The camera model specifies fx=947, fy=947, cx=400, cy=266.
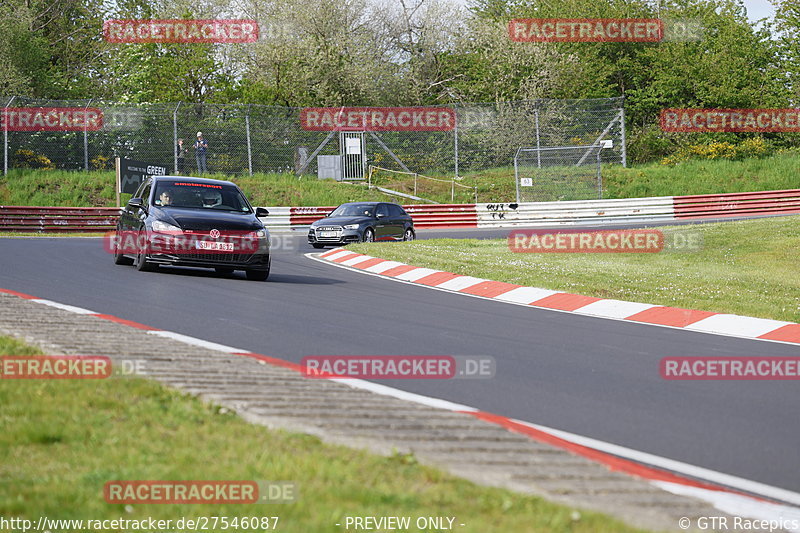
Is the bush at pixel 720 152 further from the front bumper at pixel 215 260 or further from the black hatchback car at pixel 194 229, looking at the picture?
the front bumper at pixel 215 260

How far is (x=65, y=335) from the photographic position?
7348 mm

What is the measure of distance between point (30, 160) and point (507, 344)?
1142 inches

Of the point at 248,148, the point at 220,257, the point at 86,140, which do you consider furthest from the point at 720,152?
the point at 220,257

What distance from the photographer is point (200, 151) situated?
35000 mm

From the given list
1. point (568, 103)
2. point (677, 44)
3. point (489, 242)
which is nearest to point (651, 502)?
point (489, 242)

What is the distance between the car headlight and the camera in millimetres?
14680

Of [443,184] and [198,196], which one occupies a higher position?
[443,184]

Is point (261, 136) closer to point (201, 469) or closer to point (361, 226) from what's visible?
point (361, 226)

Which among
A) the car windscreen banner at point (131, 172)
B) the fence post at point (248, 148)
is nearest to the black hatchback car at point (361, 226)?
the car windscreen banner at point (131, 172)

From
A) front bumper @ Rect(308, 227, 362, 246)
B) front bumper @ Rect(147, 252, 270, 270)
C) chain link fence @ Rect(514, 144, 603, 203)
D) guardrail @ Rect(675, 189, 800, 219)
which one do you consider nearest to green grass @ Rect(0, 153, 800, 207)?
chain link fence @ Rect(514, 144, 603, 203)

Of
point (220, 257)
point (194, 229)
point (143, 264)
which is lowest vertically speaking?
point (143, 264)

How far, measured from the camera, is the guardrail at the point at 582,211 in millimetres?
35469

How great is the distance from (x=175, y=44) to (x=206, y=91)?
384 cm

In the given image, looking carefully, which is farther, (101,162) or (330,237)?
(101,162)
